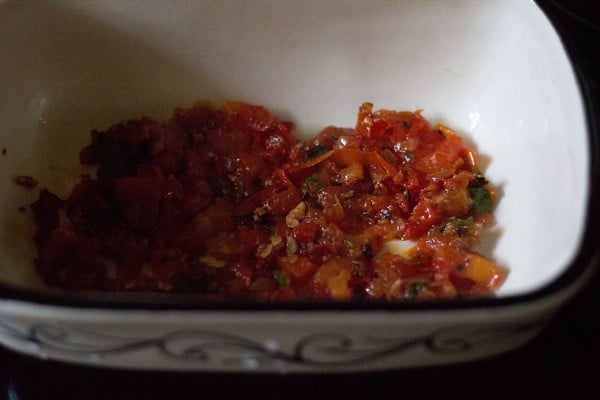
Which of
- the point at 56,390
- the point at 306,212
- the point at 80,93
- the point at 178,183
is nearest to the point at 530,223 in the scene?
the point at 306,212

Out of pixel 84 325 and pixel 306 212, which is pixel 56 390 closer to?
pixel 84 325

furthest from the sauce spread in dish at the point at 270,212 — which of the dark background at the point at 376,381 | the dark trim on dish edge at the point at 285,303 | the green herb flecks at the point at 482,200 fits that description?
the dark trim on dish edge at the point at 285,303

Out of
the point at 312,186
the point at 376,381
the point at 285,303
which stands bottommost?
the point at 376,381

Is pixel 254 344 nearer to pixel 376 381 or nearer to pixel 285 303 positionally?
pixel 285 303

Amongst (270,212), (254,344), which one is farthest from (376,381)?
(270,212)

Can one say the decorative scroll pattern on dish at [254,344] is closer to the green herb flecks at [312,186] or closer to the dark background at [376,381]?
the dark background at [376,381]

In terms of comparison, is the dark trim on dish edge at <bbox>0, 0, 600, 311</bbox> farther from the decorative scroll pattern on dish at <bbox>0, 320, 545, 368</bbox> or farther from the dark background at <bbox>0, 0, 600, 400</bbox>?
the dark background at <bbox>0, 0, 600, 400</bbox>

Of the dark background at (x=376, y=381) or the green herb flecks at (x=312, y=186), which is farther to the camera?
the green herb flecks at (x=312, y=186)
